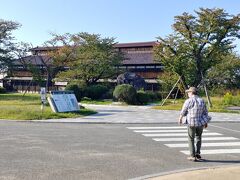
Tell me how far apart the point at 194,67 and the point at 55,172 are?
22657 millimetres

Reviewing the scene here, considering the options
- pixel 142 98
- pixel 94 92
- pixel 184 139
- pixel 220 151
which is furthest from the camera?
pixel 94 92

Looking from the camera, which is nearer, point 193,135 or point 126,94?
point 193,135

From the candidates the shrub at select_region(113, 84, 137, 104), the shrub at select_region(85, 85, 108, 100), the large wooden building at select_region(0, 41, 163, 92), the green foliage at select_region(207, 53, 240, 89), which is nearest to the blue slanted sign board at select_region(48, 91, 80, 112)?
the shrub at select_region(113, 84, 137, 104)

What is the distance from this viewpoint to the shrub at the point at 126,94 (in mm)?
28047

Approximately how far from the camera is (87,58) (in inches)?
1432

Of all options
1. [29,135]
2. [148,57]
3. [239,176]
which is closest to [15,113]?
[29,135]

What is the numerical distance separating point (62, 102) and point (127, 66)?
86.7 feet

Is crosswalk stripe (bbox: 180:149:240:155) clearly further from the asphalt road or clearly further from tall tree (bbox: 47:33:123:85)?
tall tree (bbox: 47:33:123:85)

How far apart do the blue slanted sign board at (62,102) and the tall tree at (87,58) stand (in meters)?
16.7

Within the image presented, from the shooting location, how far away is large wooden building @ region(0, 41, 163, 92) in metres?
41.8

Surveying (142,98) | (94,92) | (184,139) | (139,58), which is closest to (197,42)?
(142,98)

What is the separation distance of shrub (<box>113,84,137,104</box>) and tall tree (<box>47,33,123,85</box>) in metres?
8.20

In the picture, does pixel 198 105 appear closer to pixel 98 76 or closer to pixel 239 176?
pixel 239 176

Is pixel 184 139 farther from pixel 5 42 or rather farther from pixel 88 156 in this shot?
pixel 5 42
